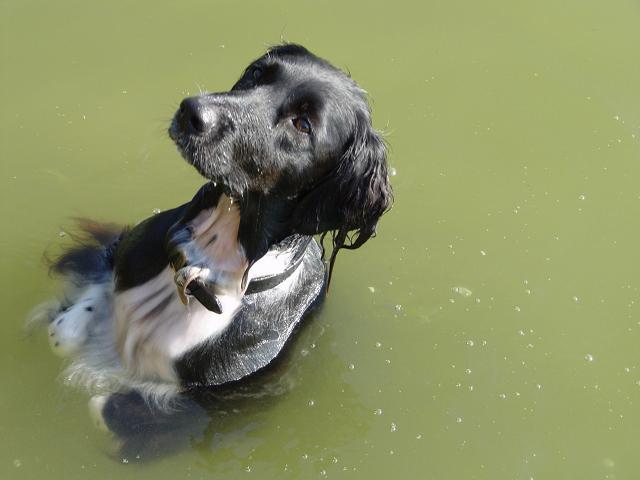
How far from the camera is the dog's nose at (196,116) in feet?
10.5

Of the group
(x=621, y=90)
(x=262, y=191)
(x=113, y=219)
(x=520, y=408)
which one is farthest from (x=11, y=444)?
(x=621, y=90)

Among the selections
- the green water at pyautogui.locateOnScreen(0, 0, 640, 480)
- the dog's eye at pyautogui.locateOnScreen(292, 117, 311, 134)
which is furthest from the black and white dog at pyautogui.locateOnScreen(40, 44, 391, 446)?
the green water at pyautogui.locateOnScreen(0, 0, 640, 480)

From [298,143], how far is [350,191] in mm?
316

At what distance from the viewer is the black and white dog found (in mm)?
3379

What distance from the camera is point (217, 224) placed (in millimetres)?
3625

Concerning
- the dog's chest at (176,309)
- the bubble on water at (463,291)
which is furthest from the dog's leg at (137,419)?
the bubble on water at (463,291)

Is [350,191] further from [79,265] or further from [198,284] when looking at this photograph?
[79,265]

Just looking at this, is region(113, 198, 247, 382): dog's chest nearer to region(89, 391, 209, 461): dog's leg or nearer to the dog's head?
region(89, 391, 209, 461): dog's leg

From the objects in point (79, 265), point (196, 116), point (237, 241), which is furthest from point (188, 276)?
point (79, 265)

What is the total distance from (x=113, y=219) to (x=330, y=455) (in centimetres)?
200

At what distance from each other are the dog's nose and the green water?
5.71ft

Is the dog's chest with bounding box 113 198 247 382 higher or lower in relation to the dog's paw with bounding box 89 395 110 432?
higher

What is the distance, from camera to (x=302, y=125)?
3418 mm

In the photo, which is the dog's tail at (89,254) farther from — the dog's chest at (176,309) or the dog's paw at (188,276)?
the dog's paw at (188,276)
